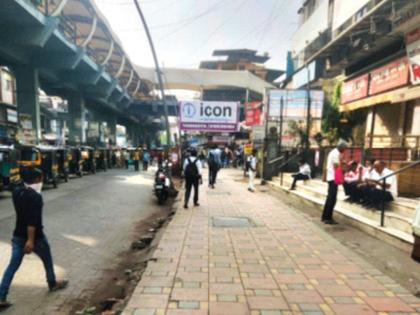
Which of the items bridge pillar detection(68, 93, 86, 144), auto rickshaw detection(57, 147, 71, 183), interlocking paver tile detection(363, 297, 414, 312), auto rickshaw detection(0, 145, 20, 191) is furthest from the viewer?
bridge pillar detection(68, 93, 86, 144)

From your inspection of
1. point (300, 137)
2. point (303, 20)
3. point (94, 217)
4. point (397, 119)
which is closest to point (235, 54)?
point (303, 20)

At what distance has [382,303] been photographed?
3277 mm

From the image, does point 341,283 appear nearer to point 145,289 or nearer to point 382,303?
point 382,303

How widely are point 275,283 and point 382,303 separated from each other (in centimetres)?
119

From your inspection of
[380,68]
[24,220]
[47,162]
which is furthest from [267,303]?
[47,162]

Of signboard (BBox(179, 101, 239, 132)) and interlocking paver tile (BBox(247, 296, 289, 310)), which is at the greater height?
signboard (BBox(179, 101, 239, 132))

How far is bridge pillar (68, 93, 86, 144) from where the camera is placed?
2570cm

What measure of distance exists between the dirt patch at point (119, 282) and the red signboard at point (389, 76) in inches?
392

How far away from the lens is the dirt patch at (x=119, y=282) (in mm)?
3381

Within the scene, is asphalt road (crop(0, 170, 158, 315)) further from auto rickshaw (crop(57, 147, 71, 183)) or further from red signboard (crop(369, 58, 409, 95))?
red signboard (crop(369, 58, 409, 95))

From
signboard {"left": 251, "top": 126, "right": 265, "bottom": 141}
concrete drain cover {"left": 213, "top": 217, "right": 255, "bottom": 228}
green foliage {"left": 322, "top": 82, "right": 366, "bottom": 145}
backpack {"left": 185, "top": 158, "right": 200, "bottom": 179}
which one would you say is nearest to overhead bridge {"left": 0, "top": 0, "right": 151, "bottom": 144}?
backpack {"left": 185, "top": 158, "right": 200, "bottom": 179}

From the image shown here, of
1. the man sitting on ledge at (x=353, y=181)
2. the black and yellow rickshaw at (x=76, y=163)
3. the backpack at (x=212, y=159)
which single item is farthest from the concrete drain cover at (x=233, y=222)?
the black and yellow rickshaw at (x=76, y=163)

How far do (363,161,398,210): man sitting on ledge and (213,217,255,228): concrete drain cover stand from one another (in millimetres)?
2607

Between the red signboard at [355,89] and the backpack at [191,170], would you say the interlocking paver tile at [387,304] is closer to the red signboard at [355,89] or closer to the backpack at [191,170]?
the backpack at [191,170]
